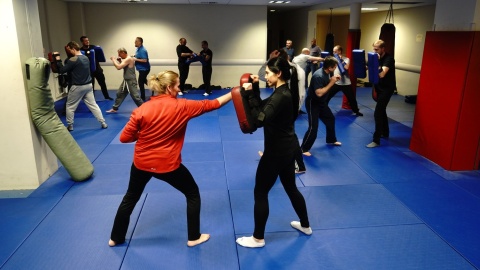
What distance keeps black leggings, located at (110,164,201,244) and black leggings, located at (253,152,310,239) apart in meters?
0.51

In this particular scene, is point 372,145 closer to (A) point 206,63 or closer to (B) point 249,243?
(B) point 249,243

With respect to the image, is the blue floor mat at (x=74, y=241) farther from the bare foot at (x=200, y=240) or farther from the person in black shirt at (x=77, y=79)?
the person in black shirt at (x=77, y=79)

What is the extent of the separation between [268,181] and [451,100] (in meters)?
3.42

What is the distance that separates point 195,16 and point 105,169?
792cm

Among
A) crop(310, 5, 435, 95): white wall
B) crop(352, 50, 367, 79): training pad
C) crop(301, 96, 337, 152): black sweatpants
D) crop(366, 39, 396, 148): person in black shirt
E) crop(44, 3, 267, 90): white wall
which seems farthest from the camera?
crop(44, 3, 267, 90): white wall

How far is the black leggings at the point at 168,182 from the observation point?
291 centimetres

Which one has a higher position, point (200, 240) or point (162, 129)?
point (162, 129)

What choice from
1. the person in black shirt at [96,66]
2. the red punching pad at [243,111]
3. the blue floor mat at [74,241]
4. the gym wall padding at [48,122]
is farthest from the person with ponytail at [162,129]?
the person in black shirt at [96,66]

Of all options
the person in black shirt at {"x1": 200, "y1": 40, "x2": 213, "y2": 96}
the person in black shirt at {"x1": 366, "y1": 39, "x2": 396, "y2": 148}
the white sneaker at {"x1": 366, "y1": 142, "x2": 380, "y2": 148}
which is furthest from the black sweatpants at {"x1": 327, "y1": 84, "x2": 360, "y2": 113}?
the person in black shirt at {"x1": 200, "y1": 40, "x2": 213, "y2": 96}

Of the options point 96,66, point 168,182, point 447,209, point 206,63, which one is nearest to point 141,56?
point 96,66

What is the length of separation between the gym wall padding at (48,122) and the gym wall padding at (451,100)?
4729 millimetres

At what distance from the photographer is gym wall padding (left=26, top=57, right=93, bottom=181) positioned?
4.26 metres

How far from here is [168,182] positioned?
295 centimetres

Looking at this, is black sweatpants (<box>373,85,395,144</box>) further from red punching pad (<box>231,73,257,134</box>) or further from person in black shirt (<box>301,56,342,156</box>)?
red punching pad (<box>231,73,257,134</box>)
